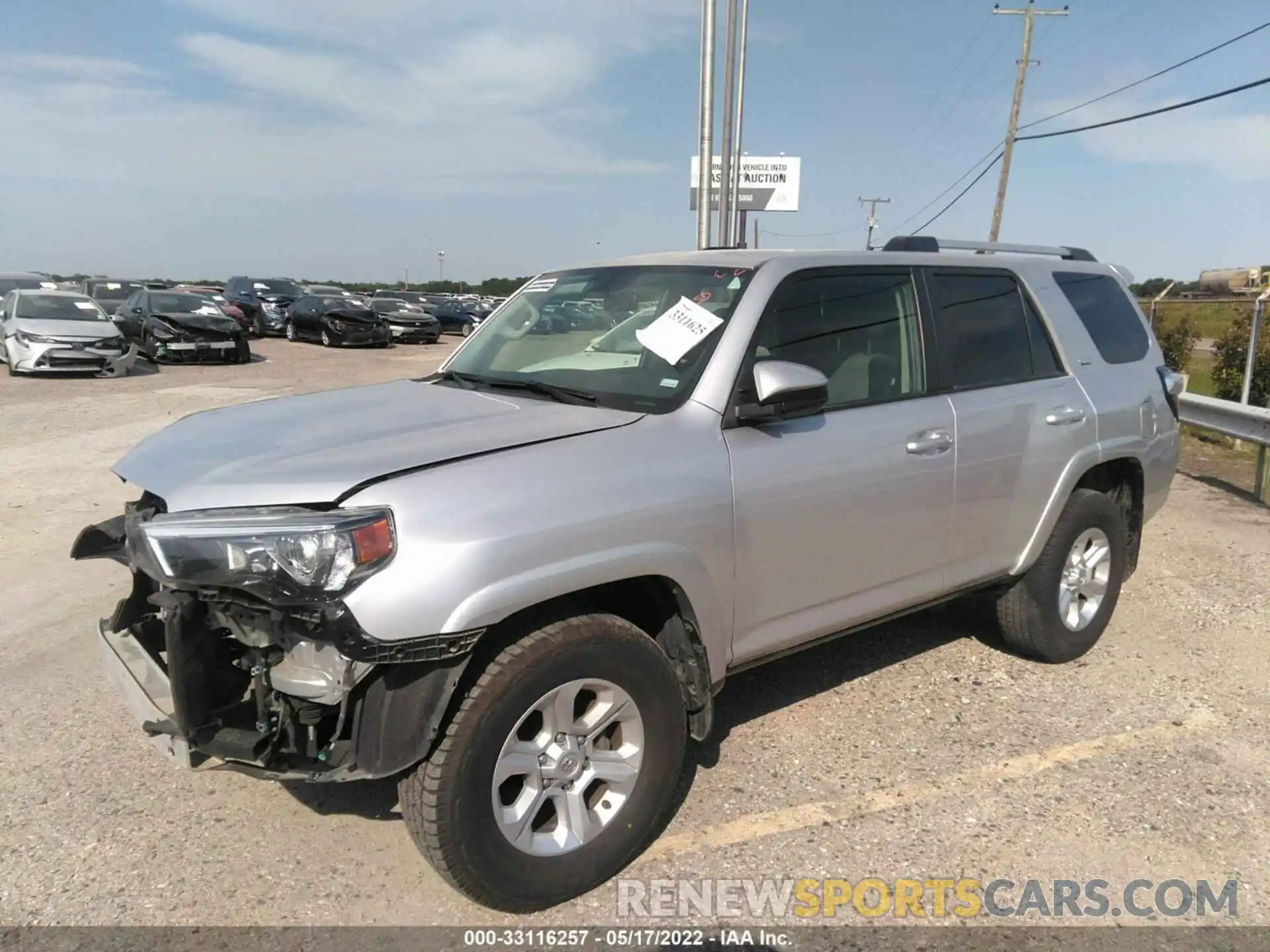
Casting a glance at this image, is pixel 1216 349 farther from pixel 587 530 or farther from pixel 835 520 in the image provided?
pixel 587 530

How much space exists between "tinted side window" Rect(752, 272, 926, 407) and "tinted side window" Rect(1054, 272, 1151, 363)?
1295mm

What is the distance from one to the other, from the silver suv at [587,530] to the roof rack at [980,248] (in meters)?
0.02

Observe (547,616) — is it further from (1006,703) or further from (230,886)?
(1006,703)

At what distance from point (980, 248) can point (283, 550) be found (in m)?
3.60

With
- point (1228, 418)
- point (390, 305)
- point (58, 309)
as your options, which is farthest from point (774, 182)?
point (1228, 418)

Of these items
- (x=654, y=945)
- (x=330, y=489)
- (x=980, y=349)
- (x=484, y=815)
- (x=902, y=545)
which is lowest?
(x=654, y=945)

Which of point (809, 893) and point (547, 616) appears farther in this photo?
point (809, 893)

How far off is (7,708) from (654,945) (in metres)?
3.01

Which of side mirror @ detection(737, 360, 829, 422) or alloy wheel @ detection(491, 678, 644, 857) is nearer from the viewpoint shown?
alloy wheel @ detection(491, 678, 644, 857)

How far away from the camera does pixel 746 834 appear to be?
10.0 ft

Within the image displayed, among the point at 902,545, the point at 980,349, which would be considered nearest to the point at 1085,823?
the point at 902,545

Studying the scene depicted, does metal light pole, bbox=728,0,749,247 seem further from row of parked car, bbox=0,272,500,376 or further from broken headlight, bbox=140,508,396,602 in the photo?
broken headlight, bbox=140,508,396,602

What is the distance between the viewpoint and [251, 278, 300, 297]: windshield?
1240 inches

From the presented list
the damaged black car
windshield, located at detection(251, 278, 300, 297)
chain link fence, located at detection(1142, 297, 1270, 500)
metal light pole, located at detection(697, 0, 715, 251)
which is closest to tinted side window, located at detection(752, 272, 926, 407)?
chain link fence, located at detection(1142, 297, 1270, 500)
